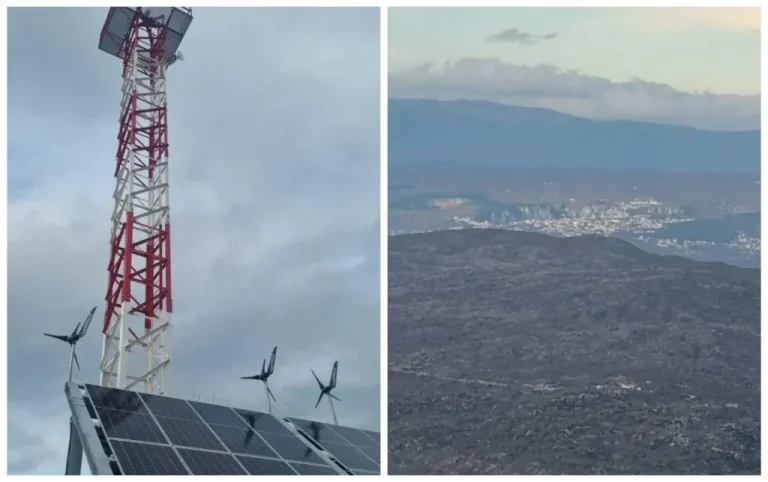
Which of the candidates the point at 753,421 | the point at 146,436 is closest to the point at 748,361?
the point at 753,421

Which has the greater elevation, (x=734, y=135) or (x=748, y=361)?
(x=734, y=135)

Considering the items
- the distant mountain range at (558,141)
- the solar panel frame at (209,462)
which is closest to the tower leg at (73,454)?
the solar panel frame at (209,462)

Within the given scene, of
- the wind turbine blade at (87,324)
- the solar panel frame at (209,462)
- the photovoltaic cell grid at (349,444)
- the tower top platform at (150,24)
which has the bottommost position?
the photovoltaic cell grid at (349,444)

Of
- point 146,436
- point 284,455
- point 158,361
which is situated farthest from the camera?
point 158,361

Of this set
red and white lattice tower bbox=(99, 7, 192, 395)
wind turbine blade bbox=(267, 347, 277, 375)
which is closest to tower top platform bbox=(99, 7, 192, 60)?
red and white lattice tower bbox=(99, 7, 192, 395)

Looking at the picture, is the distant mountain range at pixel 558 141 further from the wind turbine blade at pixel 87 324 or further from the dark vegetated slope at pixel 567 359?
the wind turbine blade at pixel 87 324

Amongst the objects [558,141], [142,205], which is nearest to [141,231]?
[142,205]

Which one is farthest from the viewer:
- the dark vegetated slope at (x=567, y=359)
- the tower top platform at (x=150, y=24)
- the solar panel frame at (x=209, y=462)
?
the tower top platform at (x=150, y=24)
